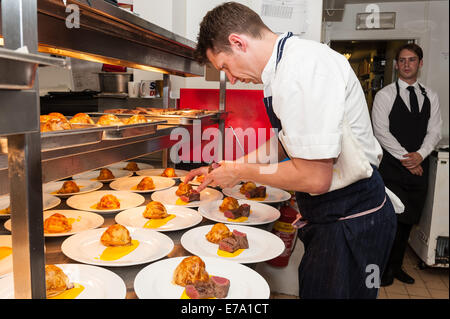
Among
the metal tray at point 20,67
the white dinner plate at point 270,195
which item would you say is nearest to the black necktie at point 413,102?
the white dinner plate at point 270,195

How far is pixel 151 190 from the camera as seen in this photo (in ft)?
7.38

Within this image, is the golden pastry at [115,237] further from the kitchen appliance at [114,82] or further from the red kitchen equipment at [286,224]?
the kitchen appliance at [114,82]

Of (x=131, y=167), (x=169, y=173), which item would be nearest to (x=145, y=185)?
(x=169, y=173)

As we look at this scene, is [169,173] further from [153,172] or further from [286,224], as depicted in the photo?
[286,224]

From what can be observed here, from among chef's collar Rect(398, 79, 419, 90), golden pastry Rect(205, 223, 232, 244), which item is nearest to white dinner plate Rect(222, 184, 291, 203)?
golden pastry Rect(205, 223, 232, 244)

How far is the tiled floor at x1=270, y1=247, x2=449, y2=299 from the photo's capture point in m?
3.37

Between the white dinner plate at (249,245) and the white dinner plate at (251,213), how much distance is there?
0.44 ft

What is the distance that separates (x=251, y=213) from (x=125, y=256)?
0.85 meters

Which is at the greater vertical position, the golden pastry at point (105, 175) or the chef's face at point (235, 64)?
the chef's face at point (235, 64)

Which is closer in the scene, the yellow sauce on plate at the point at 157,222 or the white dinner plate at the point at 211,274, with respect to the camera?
the white dinner plate at the point at 211,274

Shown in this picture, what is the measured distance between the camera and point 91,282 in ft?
3.74

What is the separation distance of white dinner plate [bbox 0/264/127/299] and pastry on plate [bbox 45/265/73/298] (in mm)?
53

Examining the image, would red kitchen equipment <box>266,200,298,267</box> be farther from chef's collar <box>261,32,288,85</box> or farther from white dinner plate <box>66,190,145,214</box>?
chef's collar <box>261,32,288,85</box>

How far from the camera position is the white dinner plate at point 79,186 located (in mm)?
2098
